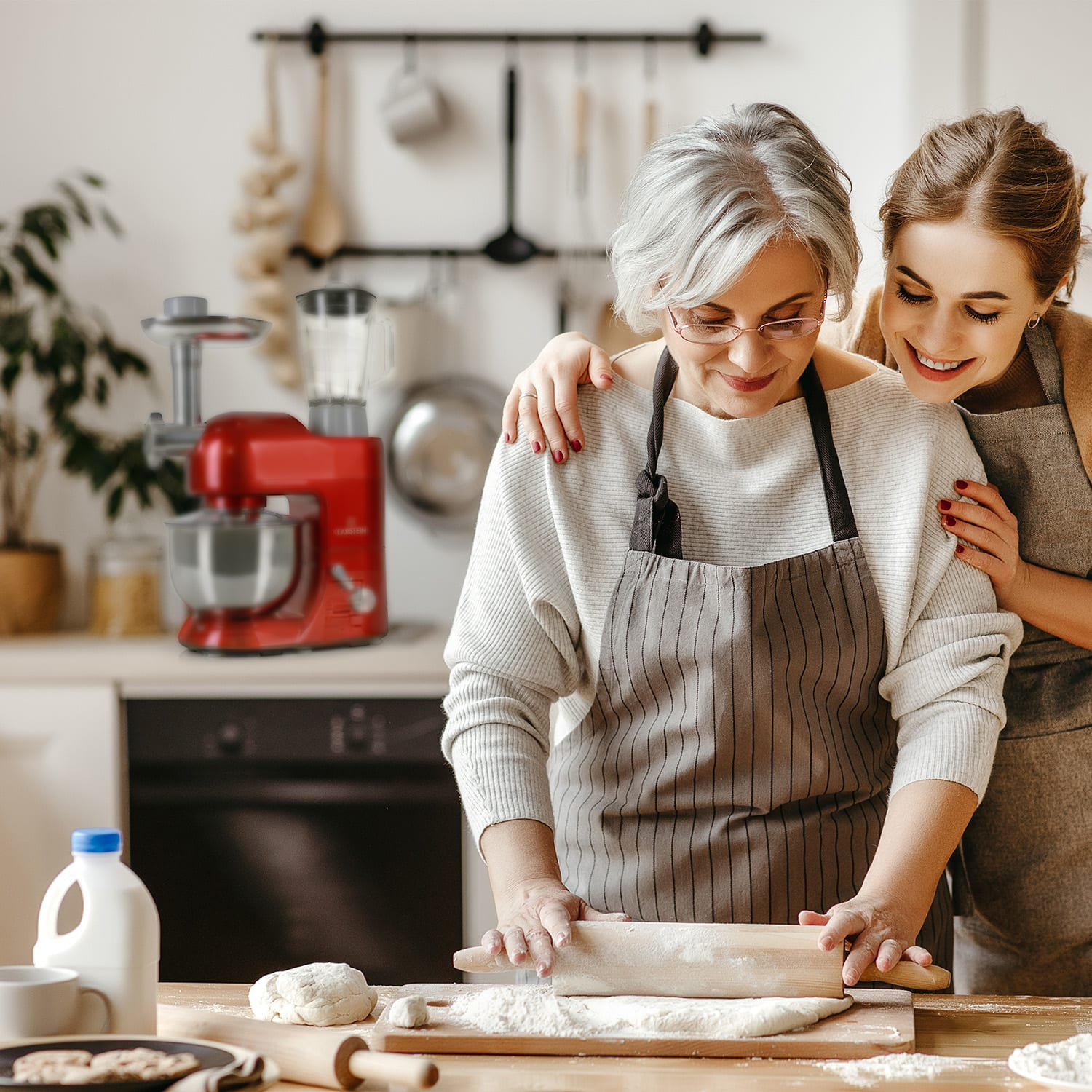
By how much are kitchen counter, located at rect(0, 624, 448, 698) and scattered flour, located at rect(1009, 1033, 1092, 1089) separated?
146 centimetres

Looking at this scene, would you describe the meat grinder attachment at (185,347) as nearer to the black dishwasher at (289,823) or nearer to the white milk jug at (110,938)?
the white milk jug at (110,938)

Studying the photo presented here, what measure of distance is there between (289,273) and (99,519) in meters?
0.67

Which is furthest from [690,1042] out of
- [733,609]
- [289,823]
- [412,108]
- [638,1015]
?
[412,108]

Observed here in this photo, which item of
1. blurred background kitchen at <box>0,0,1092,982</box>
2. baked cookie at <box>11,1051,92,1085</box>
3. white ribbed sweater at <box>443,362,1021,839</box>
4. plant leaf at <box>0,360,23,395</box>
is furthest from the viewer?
blurred background kitchen at <box>0,0,1092,982</box>

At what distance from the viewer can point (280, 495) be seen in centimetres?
70

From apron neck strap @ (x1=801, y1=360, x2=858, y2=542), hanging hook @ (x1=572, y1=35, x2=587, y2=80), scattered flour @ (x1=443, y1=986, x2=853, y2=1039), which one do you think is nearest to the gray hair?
apron neck strap @ (x1=801, y1=360, x2=858, y2=542)

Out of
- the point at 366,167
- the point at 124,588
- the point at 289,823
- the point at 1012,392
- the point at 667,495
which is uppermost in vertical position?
the point at 366,167

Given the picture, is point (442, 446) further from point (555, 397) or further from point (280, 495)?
point (280, 495)

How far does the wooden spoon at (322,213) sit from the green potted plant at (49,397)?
0.39 meters

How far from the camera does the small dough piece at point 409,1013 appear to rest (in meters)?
0.96

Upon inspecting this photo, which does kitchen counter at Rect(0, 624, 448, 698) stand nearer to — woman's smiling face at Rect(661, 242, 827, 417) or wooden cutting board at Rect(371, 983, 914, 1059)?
woman's smiling face at Rect(661, 242, 827, 417)

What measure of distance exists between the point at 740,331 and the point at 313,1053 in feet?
2.17

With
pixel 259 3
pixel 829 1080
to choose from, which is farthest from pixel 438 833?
pixel 259 3

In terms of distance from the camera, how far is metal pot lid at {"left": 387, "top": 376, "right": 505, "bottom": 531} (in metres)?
2.69
